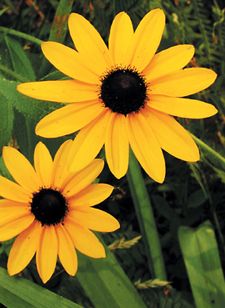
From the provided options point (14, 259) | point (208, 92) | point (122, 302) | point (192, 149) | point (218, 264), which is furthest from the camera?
point (208, 92)

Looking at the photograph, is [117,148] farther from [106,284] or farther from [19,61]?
[19,61]

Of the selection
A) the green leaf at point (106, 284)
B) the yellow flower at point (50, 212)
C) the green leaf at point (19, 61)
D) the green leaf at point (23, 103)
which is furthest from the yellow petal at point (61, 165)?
the green leaf at point (19, 61)

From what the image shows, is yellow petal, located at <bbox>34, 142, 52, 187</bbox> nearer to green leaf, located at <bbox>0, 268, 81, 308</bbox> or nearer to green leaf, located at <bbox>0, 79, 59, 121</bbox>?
green leaf, located at <bbox>0, 79, 59, 121</bbox>

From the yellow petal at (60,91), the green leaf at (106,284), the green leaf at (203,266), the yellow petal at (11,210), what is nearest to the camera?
the yellow petal at (60,91)

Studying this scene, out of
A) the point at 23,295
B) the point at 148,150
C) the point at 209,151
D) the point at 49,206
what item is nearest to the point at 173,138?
the point at 148,150

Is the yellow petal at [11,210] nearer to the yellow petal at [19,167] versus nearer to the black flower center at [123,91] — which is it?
the yellow petal at [19,167]

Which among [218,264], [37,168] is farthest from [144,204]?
[37,168]

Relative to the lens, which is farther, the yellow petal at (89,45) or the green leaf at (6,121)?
the green leaf at (6,121)

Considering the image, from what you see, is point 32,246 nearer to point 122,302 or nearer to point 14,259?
point 14,259
